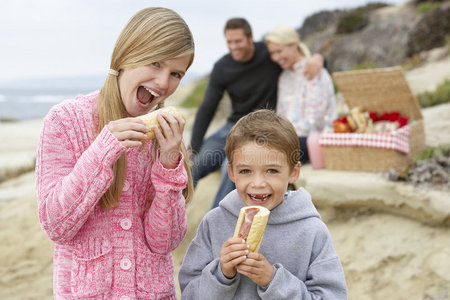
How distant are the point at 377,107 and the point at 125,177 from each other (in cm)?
409

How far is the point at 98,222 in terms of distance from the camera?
85.4 inches

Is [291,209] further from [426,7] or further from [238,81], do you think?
[426,7]

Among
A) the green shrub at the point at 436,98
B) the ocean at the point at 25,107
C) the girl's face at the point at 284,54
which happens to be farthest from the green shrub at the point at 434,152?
the ocean at the point at 25,107

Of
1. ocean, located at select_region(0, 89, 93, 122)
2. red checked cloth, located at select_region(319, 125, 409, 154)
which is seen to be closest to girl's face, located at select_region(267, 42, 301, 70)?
red checked cloth, located at select_region(319, 125, 409, 154)

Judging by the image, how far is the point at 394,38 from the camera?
1602cm

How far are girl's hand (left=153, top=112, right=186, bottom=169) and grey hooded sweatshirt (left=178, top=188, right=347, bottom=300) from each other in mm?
343

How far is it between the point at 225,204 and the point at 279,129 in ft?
1.40

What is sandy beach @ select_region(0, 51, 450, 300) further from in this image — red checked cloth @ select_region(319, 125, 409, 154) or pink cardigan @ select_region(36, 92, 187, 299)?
pink cardigan @ select_region(36, 92, 187, 299)

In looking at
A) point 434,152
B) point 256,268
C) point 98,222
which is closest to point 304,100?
point 434,152

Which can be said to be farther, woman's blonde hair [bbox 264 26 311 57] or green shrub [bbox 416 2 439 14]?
green shrub [bbox 416 2 439 14]

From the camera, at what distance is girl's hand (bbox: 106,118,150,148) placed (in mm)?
1928

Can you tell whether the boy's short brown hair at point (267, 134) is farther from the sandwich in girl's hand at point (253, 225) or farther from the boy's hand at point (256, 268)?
the boy's hand at point (256, 268)

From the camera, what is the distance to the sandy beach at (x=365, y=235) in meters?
4.06

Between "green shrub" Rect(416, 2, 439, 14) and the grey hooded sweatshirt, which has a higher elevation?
the grey hooded sweatshirt
